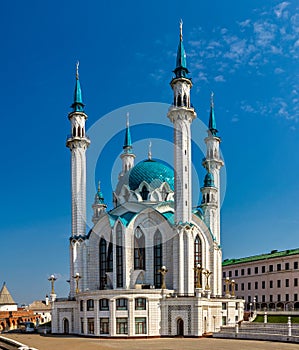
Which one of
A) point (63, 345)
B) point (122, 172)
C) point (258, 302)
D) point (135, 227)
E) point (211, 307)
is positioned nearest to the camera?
point (63, 345)

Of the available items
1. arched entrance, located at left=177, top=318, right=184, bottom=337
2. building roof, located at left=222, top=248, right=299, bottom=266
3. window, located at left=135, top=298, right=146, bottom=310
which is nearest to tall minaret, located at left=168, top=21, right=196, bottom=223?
window, located at left=135, top=298, right=146, bottom=310

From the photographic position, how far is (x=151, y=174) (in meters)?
62.3

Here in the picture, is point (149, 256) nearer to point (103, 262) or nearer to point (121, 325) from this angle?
point (103, 262)

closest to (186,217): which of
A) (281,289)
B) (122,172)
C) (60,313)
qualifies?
(60,313)

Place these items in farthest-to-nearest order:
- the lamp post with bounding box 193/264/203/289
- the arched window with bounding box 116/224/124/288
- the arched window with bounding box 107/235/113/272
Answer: the arched window with bounding box 107/235/113/272 → the arched window with bounding box 116/224/124/288 → the lamp post with bounding box 193/264/203/289

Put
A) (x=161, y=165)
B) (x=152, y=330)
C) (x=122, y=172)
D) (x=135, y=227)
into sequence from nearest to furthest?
(x=152, y=330) → (x=135, y=227) → (x=161, y=165) → (x=122, y=172)

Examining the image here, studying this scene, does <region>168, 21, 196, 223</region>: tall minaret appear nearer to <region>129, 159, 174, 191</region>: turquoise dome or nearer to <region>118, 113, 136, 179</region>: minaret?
<region>129, 159, 174, 191</region>: turquoise dome

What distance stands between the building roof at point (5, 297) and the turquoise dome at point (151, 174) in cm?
4178

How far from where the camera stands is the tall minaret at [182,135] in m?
53.2

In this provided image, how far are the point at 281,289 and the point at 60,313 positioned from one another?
4213 centimetres

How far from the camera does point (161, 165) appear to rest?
6456cm

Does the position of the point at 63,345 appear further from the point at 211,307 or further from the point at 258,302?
the point at 258,302

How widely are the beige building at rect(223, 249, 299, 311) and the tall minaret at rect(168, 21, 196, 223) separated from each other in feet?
81.3

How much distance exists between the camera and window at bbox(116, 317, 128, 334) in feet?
155
